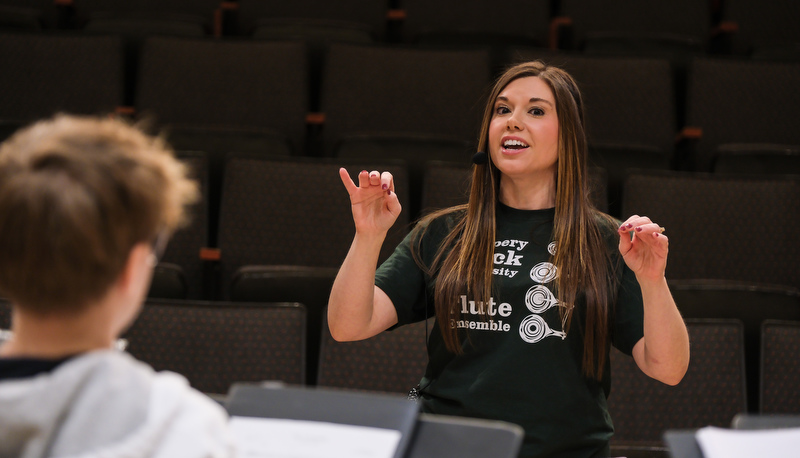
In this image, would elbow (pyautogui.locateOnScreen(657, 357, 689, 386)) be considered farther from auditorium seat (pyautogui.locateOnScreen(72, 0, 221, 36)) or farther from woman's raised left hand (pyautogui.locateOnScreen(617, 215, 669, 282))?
auditorium seat (pyautogui.locateOnScreen(72, 0, 221, 36))

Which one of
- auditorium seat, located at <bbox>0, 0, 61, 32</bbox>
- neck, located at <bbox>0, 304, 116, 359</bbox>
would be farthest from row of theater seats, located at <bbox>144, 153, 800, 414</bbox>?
neck, located at <bbox>0, 304, 116, 359</bbox>

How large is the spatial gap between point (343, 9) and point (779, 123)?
119cm

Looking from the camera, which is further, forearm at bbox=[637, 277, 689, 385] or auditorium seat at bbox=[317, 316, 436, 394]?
auditorium seat at bbox=[317, 316, 436, 394]

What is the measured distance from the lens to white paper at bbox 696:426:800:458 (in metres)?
0.58

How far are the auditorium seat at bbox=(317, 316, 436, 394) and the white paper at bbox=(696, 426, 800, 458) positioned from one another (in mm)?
733

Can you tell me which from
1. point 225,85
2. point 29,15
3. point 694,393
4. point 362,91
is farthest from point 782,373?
point 29,15

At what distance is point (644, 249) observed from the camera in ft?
2.92

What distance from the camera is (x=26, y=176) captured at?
0.46 meters

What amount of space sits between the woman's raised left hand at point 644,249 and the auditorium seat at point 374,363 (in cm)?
47

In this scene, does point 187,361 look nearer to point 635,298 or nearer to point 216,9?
point 635,298

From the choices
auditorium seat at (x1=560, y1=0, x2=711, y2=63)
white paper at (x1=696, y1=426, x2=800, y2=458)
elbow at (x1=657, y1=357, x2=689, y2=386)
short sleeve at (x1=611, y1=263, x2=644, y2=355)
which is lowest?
elbow at (x1=657, y1=357, x2=689, y2=386)

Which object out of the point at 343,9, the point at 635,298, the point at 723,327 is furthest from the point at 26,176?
the point at 343,9

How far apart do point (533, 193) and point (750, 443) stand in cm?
55

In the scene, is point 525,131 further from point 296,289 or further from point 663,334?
point 296,289
